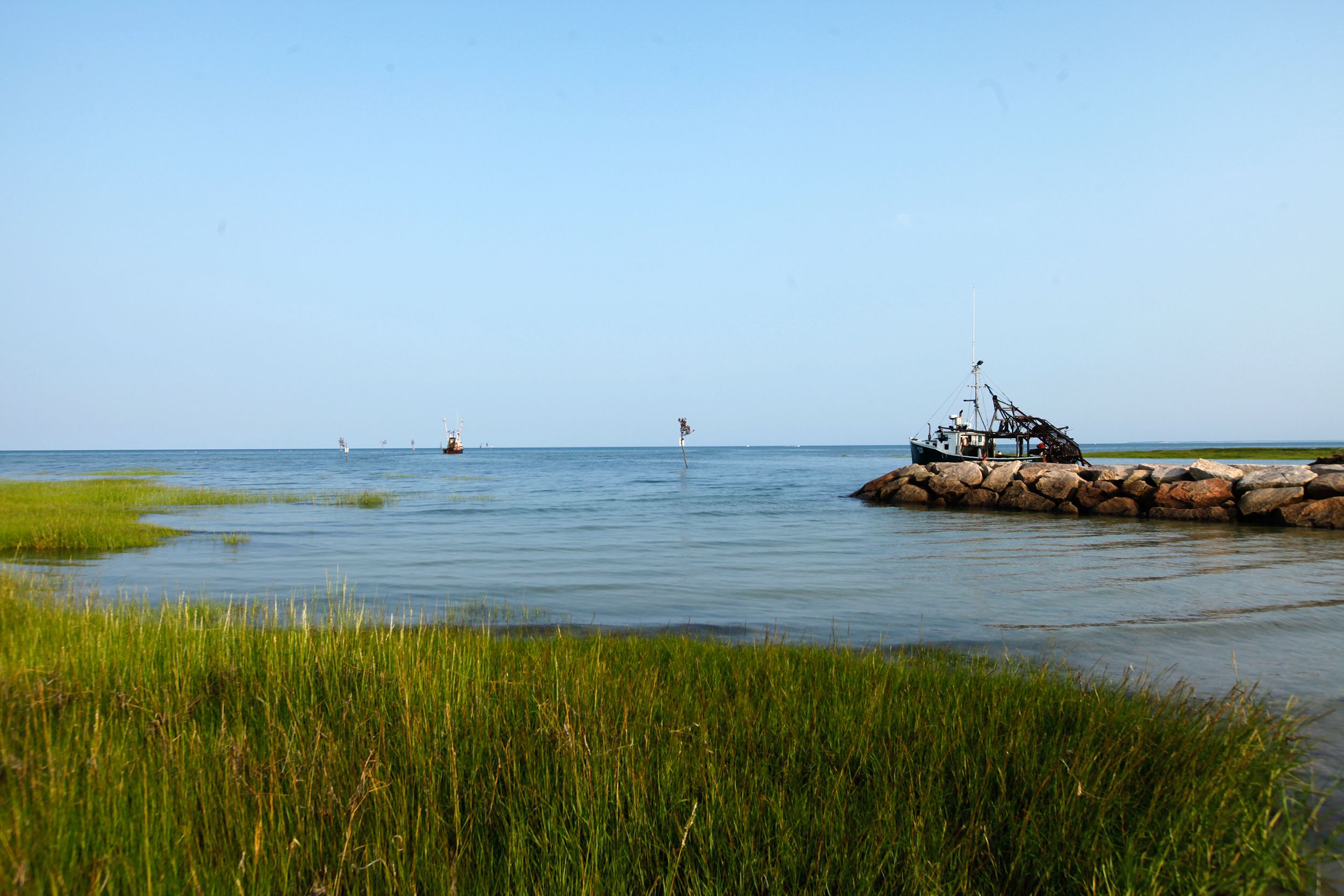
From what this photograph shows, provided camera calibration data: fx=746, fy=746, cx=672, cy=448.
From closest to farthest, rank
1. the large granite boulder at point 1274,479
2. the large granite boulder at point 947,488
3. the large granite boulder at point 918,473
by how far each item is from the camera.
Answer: the large granite boulder at point 1274,479 < the large granite boulder at point 947,488 < the large granite boulder at point 918,473

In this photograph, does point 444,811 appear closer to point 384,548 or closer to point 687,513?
point 384,548

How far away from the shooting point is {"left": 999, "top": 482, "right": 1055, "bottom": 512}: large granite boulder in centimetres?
2955

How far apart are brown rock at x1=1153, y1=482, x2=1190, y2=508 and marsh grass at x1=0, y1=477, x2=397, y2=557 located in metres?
31.2

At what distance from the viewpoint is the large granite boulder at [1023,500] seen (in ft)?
96.9

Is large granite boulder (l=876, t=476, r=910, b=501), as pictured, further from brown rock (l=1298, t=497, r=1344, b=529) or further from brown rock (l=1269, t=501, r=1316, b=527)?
brown rock (l=1298, t=497, r=1344, b=529)

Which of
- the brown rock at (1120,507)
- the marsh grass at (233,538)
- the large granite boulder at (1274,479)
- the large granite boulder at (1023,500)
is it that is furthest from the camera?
the large granite boulder at (1023,500)

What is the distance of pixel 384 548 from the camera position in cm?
1956

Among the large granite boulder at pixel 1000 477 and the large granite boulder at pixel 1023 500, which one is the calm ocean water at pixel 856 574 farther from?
the large granite boulder at pixel 1000 477

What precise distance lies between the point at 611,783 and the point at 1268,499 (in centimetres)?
2792

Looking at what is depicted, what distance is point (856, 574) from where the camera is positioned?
15352 mm

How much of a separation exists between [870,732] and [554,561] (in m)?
13.3

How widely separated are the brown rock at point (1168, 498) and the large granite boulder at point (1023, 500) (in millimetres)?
3584

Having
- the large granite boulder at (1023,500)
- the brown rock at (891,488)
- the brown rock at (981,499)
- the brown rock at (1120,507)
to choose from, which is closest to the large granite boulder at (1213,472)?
the brown rock at (1120,507)

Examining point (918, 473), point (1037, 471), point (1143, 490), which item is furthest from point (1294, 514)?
point (918, 473)
